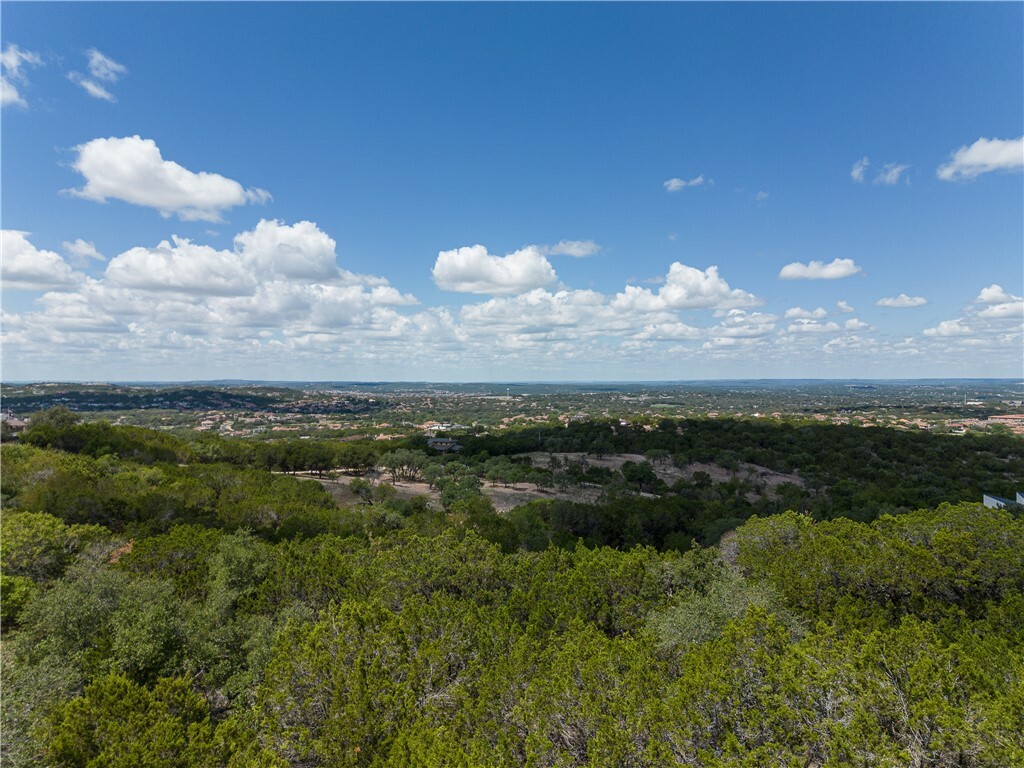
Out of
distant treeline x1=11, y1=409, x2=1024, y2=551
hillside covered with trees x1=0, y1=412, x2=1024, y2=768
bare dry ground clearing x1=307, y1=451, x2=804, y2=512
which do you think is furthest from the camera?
bare dry ground clearing x1=307, y1=451, x2=804, y2=512

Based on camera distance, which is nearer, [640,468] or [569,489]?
[569,489]

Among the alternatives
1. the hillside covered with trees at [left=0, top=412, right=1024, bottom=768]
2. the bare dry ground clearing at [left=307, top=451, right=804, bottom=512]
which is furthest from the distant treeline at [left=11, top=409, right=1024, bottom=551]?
the hillside covered with trees at [left=0, top=412, right=1024, bottom=768]

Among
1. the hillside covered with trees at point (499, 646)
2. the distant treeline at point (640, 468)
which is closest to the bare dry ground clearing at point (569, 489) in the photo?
the distant treeline at point (640, 468)

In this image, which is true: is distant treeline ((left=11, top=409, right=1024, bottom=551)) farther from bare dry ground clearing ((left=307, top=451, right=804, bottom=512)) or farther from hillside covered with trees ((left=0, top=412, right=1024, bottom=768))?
hillside covered with trees ((left=0, top=412, right=1024, bottom=768))

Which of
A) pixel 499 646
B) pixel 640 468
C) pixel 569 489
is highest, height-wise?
pixel 499 646

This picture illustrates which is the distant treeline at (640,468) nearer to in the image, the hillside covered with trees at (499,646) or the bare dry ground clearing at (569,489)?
the bare dry ground clearing at (569,489)

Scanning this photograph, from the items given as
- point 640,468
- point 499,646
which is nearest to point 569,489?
point 640,468

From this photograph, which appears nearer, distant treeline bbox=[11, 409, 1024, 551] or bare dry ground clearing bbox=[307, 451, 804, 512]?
distant treeline bbox=[11, 409, 1024, 551]

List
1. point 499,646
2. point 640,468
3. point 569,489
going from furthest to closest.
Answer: point 640,468
point 569,489
point 499,646

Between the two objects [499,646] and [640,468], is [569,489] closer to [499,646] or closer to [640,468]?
[640,468]
